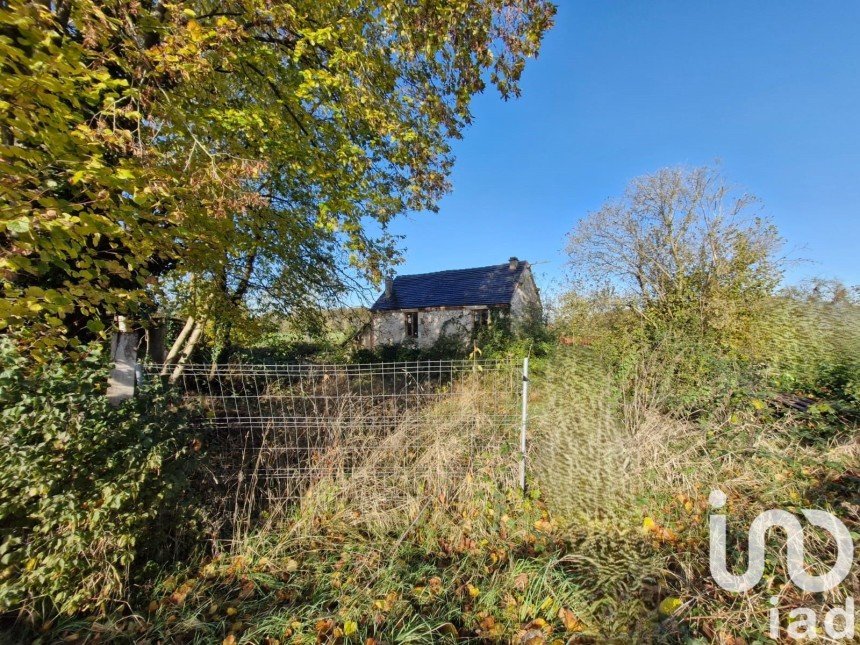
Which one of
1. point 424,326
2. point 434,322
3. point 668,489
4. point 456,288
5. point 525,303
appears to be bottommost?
point 668,489

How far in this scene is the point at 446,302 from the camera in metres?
20.0

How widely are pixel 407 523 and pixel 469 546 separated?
586 millimetres

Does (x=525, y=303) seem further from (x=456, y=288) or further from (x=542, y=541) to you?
(x=542, y=541)

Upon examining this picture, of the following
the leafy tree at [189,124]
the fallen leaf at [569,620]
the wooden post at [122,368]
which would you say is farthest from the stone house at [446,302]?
the fallen leaf at [569,620]

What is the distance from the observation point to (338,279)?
312 inches

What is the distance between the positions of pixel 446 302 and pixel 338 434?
1652cm

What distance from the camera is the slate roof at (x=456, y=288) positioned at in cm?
1925

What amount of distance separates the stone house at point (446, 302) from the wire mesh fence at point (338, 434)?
1323 centimetres

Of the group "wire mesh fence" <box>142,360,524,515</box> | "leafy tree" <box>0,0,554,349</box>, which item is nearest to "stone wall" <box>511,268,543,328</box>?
"leafy tree" <box>0,0,554,349</box>

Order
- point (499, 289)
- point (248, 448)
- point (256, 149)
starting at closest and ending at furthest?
point (248, 448) → point (256, 149) → point (499, 289)

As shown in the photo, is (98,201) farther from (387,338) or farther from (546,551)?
(387,338)

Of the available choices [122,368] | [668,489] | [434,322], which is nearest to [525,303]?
[434,322]

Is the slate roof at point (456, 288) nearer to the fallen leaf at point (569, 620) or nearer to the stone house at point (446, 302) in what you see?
the stone house at point (446, 302)

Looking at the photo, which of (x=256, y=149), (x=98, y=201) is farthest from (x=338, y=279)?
(x=98, y=201)
